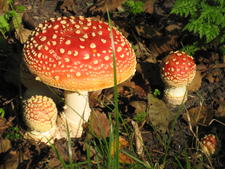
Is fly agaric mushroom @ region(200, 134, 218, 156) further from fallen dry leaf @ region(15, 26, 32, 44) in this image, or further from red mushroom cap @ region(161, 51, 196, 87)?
fallen dry leaf @ region(15, 26, 32, 44)

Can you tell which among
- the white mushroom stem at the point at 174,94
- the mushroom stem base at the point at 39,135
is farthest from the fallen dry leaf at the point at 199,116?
the mushroom stem base at the point at 39,135

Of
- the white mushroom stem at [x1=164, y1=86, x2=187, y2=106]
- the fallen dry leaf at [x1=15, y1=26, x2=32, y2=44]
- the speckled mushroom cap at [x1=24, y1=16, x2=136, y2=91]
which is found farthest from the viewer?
the fallen dry leaf at [x1=15, y1=26, x2=32, y2=44]

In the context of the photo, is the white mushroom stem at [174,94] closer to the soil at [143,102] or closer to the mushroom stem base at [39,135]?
the soil at [143,102]

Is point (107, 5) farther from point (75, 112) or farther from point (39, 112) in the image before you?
point (39, 112)

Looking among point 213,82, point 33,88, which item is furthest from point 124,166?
point 213,82

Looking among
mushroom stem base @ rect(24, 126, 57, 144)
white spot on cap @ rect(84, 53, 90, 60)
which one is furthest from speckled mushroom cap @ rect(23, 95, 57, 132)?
white spot on cap @ rect(84, 53, 90, 60)
